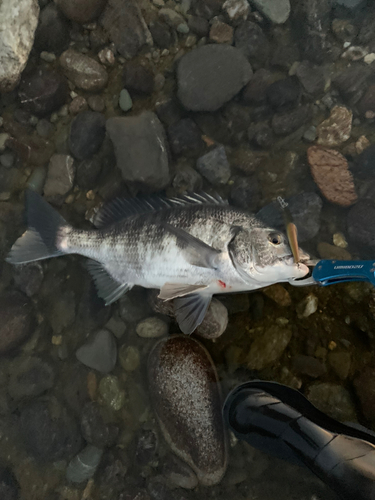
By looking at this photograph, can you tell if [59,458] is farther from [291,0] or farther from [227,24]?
[291,0]

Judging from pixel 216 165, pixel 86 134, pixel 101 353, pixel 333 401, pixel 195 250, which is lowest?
pixel 333 401

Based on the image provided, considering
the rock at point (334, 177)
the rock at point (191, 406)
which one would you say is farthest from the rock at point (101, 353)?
the rock at point (334, 177)

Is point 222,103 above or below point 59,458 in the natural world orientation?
above

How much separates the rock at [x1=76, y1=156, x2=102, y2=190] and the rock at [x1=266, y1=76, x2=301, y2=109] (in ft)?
6.93

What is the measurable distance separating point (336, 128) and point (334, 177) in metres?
0.59

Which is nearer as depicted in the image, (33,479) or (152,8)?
(33,479)

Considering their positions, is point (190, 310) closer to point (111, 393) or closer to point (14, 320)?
point (111, 393)

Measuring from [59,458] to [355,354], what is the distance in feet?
10.2

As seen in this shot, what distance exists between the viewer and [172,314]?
298cm

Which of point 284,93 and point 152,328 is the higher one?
point 284,93

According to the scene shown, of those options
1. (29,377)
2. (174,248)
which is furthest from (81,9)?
(29,377)

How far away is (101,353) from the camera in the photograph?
309 cm

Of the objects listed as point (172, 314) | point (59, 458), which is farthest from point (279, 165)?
point (59, 458)

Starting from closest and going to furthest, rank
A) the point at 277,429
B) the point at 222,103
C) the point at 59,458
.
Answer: the point at 277,429 < the point at 59,458 < the point at 222,103
